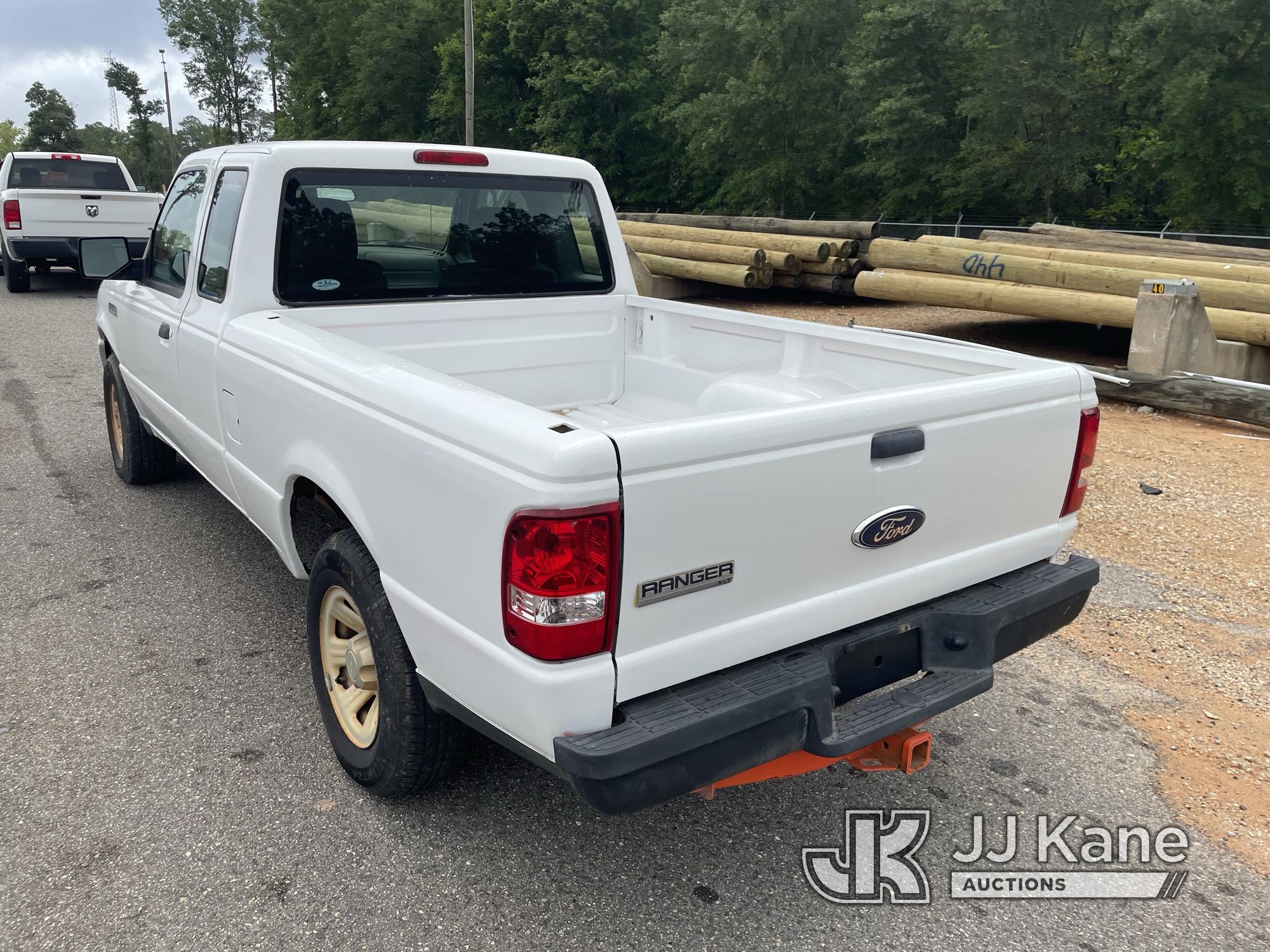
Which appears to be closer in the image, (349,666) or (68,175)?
(349,666)

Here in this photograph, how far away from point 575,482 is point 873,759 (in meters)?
1.42

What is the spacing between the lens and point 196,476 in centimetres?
649

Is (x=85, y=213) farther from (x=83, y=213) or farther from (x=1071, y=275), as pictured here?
(x=1071, y=275)

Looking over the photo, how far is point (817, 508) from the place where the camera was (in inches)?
99.7

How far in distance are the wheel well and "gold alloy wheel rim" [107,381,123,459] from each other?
3.21 meters

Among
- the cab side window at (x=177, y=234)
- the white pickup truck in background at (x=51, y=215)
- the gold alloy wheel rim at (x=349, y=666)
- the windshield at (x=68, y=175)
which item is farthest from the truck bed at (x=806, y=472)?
the windshield at (x=68, y=175)

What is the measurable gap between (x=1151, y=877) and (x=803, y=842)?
41.5 inches

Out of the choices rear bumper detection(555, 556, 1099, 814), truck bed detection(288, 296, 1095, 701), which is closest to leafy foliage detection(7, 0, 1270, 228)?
truck bed detection(288, 296, 1095, 701)

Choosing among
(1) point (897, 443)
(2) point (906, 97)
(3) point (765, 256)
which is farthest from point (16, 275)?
(2) point (906, 97)

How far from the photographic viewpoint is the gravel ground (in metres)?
2.70

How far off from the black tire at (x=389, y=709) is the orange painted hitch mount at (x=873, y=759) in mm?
837

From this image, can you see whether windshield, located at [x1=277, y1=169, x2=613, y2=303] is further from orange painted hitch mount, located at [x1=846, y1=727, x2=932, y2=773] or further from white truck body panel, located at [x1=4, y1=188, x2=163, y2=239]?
white truck body panel, located at [x1=4, y1=188, x2=163, y2=239]

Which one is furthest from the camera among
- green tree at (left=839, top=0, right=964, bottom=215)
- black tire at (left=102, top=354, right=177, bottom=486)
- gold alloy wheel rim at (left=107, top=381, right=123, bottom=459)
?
green tree at (left=839, top=0, right=964, bottom=215)

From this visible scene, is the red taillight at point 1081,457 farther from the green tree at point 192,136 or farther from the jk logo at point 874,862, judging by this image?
the green tree at point 192,136
